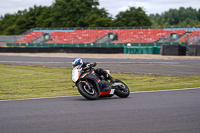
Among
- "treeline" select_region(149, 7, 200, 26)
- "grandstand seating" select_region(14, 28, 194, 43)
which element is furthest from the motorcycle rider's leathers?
"treeline" select_region(149, 7, 200, 26)

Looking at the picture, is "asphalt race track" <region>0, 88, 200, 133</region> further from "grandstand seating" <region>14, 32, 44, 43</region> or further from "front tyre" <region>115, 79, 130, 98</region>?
"grandstand seating" <region>14, 32, 44, 43</region>

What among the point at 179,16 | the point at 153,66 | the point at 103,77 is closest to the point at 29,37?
the point at 153,66

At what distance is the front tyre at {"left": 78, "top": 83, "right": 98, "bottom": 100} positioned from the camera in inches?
313

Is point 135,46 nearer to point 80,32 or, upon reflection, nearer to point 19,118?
point 80,32

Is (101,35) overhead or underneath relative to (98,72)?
overhead

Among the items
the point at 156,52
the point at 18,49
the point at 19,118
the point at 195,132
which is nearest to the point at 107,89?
the point at 19,118

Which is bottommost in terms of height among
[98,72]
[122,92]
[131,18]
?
[122,92]

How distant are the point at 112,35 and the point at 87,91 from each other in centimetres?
3971

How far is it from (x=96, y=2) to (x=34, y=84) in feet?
244

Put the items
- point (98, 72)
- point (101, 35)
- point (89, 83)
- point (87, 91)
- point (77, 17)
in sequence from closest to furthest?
point (87, 91), point (89, 83), point (98, 72), point (101, 35), point (77, 17)

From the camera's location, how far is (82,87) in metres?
7.99

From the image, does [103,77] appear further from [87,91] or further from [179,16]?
[179,16]

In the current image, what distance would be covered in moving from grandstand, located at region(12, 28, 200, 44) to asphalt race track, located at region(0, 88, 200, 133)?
33086 millimetres

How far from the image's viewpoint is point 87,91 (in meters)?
8.04
